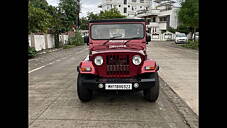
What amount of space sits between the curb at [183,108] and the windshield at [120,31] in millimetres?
1852

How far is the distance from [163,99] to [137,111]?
1.30 meters

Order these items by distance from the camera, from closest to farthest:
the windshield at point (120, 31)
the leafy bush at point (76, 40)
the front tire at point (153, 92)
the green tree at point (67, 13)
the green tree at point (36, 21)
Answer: the front tire at point (153, 92) < the windshield at point (120, 31) < the green tree at point (36, 21) < the green tree at point (67, 13) < the leafy bush at point (76, 40)

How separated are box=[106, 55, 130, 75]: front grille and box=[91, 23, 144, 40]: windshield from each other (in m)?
1.40

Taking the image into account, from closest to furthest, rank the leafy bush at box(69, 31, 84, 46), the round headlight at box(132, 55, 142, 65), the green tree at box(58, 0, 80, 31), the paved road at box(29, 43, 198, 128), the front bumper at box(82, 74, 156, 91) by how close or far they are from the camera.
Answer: the paved road at box(29, 43, 198, 128) < the front bumper at box(82, 74, 156, 91) < the round headlight at box(132, 55, 142, 65) < the green tree at box(58, 0, 80, 31) < the leafy bush at box(69, 31, 84, 46)

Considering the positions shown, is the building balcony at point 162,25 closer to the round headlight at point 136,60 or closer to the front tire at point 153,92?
the front tire at point 153,92

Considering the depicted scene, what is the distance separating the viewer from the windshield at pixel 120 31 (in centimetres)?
659

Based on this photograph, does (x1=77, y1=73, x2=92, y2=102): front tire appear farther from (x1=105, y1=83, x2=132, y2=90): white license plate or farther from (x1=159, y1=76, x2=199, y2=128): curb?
(x1=159, y1=76, x2=199, y2=128): curb

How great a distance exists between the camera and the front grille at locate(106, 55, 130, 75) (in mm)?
5285

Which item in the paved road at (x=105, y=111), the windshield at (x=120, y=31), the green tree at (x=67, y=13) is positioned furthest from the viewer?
the green tree at (x=67, y=13)

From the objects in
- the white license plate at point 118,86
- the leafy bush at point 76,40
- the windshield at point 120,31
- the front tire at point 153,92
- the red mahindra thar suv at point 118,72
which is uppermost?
the leafy bush at point 76,40

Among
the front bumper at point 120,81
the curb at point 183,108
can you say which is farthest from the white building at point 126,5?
the front bumper at point 120,81

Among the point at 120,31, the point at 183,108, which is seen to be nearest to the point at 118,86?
the point at 183,108

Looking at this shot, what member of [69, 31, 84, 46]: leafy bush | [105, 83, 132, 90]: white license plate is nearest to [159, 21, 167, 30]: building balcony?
[69, 31, 84, 46]: leafy bush

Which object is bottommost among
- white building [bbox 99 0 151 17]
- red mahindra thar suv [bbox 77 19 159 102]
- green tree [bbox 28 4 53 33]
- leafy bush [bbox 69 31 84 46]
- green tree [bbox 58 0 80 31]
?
red mahindra thar suv [bbox 77 19 159 102]
